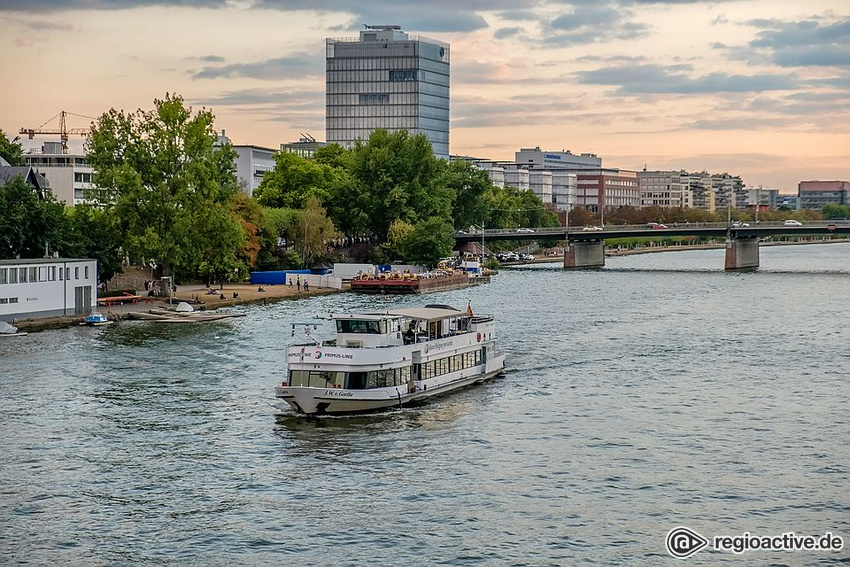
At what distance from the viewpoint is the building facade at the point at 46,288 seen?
93.8 metres

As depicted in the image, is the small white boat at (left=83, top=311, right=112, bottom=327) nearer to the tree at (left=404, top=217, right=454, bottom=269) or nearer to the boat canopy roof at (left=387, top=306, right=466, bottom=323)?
the boat canopy roof at (left=387, top=306, right=466, bottom=323)

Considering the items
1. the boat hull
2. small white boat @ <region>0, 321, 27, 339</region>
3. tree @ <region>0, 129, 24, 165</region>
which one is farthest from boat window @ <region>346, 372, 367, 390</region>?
tree @ <region>0, 129, 24, 165</region>

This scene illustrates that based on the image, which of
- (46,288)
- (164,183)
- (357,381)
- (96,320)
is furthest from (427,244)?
(357,381)

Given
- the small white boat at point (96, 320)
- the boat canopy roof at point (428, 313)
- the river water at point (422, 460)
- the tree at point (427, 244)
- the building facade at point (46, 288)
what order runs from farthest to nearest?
the tree at point (427, 244), the small white boat at point (96, 320), the building facade at point (46, 288), the boat canopy roof at point (428, 313), the river water at point (422, 460)

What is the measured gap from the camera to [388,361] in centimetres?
6181

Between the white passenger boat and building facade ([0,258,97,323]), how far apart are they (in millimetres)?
35511

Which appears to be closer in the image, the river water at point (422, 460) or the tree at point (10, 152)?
the river water at point (422, 460)

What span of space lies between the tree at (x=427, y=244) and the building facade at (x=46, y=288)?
8482 centimetres

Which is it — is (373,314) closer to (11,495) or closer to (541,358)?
(541,358)

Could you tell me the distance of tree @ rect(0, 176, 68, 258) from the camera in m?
109

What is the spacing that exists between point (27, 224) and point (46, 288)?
14.2 metres

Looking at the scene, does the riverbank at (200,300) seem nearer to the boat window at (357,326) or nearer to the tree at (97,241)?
the tree at (97,241)

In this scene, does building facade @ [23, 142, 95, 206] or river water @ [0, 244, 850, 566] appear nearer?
river water @ [0, 244, 850, 566]

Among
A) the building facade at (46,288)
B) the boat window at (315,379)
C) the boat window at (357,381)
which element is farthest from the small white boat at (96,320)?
the boat window at (357,381)
